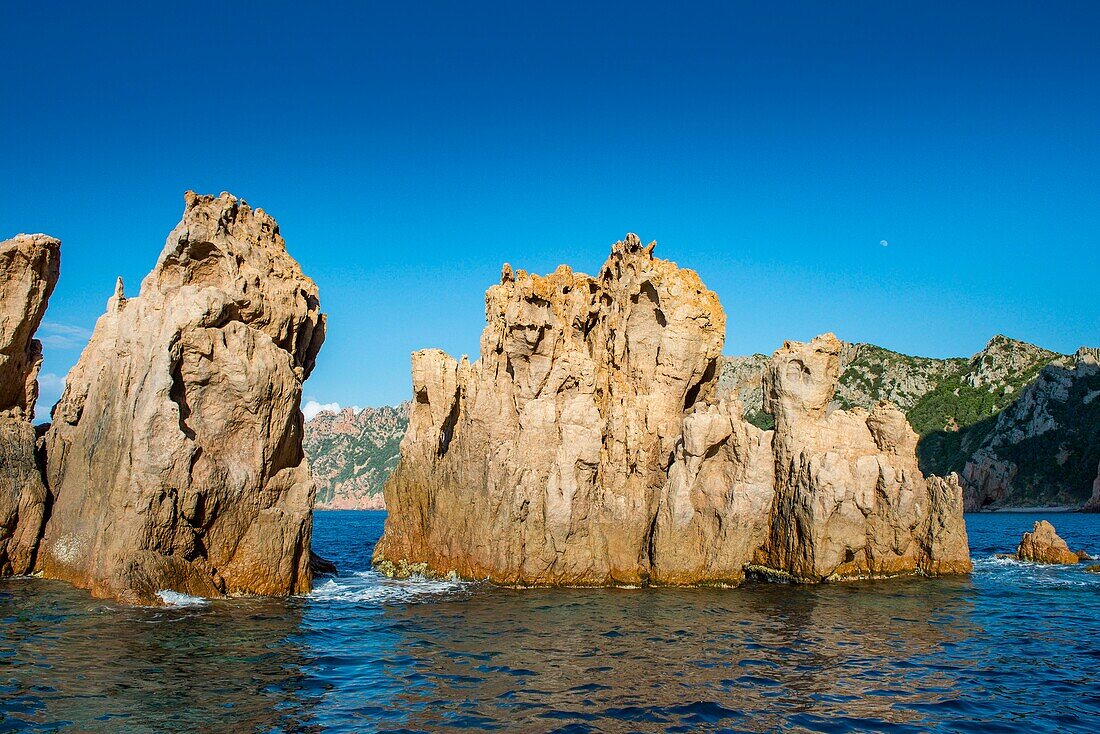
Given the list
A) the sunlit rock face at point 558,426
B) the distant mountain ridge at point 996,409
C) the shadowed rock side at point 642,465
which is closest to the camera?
the shadowed rock side at point 642,465

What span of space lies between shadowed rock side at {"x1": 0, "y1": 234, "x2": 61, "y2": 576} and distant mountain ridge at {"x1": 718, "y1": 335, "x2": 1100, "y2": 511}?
87.1 m

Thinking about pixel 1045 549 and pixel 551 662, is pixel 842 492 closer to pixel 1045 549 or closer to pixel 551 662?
pixel 551 662

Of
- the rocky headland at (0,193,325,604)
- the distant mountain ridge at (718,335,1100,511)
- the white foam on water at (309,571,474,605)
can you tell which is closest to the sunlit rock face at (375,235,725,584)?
the white foam on water at (309,571,474,605)

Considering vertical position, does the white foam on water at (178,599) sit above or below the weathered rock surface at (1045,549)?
below

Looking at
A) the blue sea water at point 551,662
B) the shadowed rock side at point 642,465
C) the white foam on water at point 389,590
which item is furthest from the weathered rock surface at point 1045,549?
the white foam on water at point 389,590

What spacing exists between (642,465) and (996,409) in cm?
14418

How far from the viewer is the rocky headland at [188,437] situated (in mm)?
27266

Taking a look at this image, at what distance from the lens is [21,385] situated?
37.0 m

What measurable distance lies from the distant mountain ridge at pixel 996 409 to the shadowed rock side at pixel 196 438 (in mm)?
84482

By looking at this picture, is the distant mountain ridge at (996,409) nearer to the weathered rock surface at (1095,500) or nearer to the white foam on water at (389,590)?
the weathered rock surface at (1095,500)

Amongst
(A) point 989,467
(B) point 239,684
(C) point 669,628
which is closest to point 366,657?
(B) point 239,684

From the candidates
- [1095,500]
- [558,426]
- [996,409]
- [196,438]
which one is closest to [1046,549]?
[558,426]

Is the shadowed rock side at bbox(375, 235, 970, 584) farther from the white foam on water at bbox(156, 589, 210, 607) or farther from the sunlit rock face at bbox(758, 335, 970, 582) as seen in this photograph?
the white foam on water at bbox(156, 589, 210, 607)

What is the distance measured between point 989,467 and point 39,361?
143 m
